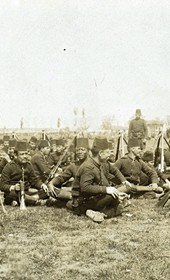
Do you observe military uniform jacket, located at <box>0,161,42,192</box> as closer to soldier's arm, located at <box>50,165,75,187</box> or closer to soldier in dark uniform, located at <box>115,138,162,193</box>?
soldier's arm, located at <box>50,165,75,187</box>

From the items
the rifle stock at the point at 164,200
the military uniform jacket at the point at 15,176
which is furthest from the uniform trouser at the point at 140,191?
the military uniform jacket at the point at 15,176

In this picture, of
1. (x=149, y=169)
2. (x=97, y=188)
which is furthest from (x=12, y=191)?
(x=149, y=169)

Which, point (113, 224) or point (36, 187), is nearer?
point (113, 224)

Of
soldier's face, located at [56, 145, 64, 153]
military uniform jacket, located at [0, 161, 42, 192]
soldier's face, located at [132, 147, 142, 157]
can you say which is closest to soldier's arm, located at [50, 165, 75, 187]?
military uniform jacket, located at [0, 161, 42, 192]

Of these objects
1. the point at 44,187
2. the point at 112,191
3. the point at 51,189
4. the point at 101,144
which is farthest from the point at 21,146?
the point at 112,191

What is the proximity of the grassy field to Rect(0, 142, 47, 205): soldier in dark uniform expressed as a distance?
766 mm

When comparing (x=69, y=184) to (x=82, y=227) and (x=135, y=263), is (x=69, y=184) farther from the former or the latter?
(x=135, y=263)

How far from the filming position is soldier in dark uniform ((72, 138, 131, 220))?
8.01 m

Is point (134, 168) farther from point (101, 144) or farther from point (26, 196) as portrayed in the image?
point (26, 196)

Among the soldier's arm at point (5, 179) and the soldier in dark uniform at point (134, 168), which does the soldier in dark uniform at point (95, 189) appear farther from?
the soldier in dark uniform at point (134, 168)

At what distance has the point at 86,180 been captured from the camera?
8.01 meters

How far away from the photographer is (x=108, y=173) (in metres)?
9.45

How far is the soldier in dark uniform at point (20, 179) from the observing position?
9508mm

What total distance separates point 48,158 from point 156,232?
6.78 metres
